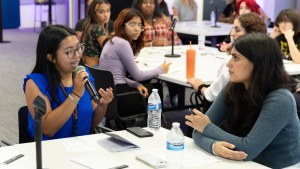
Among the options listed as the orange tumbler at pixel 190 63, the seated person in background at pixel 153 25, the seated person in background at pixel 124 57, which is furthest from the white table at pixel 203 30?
the orange tumbler at pixel 190 63

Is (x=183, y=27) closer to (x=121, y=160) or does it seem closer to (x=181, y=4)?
(x=181, y=4)

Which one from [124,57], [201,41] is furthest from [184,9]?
[124,57]

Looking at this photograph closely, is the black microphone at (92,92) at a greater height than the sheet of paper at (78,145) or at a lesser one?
greater

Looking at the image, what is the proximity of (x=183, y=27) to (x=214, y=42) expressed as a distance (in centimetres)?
54

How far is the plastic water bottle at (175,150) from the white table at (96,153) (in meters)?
0.06

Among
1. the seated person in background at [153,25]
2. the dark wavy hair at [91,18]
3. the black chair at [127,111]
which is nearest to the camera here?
the black chair at [127,111]

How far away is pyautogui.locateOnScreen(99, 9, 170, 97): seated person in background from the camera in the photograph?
440 cm

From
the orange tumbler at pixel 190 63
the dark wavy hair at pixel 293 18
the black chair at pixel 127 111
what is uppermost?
the dark wavy hair at pixel 293 18

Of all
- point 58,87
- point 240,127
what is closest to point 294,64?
point 240,127

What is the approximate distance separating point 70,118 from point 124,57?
1.50m

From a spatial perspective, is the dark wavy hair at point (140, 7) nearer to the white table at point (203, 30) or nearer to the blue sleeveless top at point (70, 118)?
the white table at point (203, 30)

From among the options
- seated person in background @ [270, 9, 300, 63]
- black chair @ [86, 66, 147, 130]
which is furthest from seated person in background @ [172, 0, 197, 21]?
black chair @ [86, 66, 147, 130]

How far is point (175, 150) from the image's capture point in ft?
7.64

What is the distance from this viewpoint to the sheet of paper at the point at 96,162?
2359mm
